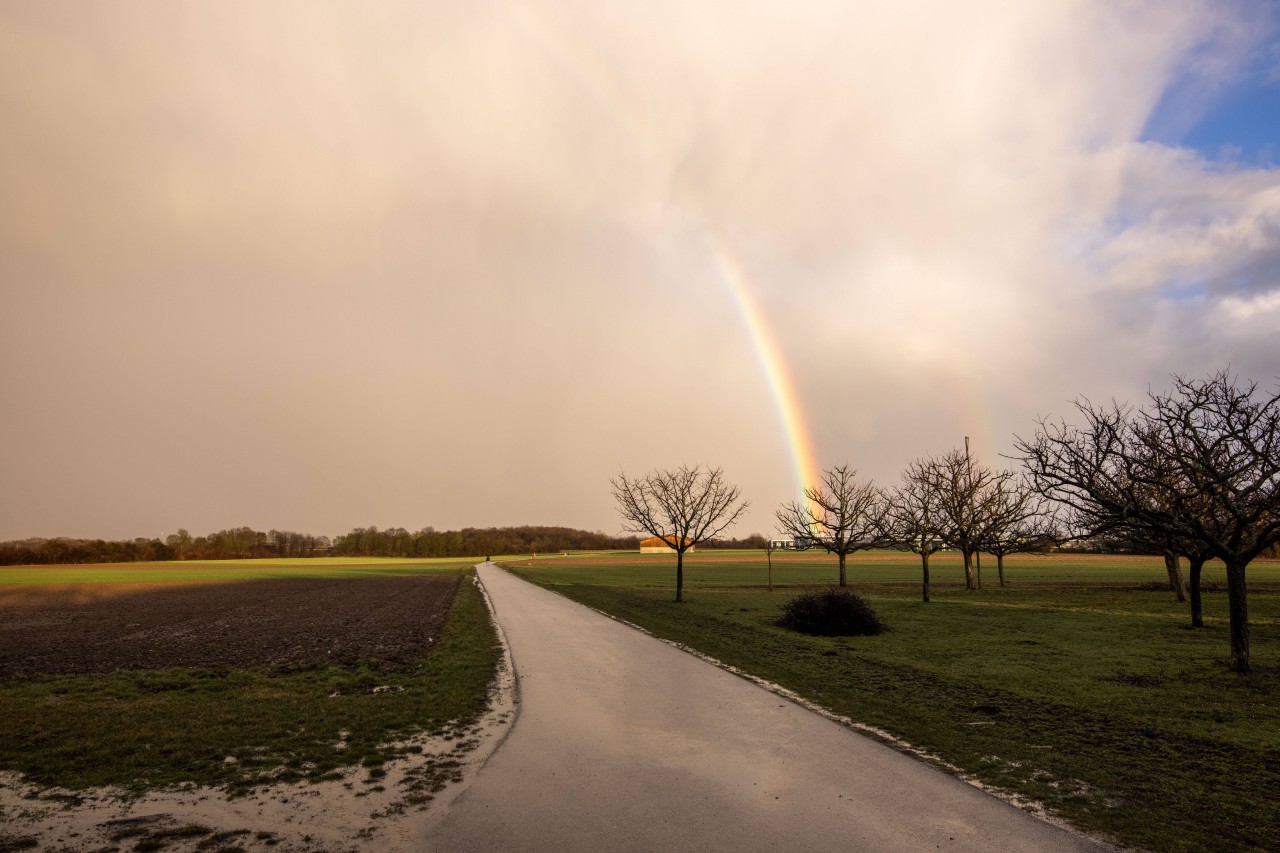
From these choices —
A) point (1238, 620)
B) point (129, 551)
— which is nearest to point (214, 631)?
point (1238, 620)

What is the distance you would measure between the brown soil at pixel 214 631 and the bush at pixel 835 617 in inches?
453

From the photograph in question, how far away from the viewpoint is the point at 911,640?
19.2 meters

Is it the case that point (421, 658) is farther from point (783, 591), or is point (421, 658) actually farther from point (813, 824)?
point (783, 591)

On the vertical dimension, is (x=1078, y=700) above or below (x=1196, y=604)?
below

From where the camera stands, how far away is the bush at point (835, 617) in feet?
67.6

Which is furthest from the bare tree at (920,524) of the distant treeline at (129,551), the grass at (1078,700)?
the distant treeline at (129,551)

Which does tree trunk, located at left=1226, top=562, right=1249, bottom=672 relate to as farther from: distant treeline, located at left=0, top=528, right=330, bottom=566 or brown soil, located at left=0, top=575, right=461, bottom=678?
distant treeline, located at left=0, top=528, right=330, bottom=566

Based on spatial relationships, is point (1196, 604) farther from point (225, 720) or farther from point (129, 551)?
point (129, 551)

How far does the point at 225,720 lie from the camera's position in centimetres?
1054

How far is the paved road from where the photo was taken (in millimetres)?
5797

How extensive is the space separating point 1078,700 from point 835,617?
9379 millimetres

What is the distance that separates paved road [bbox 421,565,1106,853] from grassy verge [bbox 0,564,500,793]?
1.94 m

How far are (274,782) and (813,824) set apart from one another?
582 centimetres

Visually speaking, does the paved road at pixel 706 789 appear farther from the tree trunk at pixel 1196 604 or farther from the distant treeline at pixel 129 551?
the distant treeline at pixel 129 551
